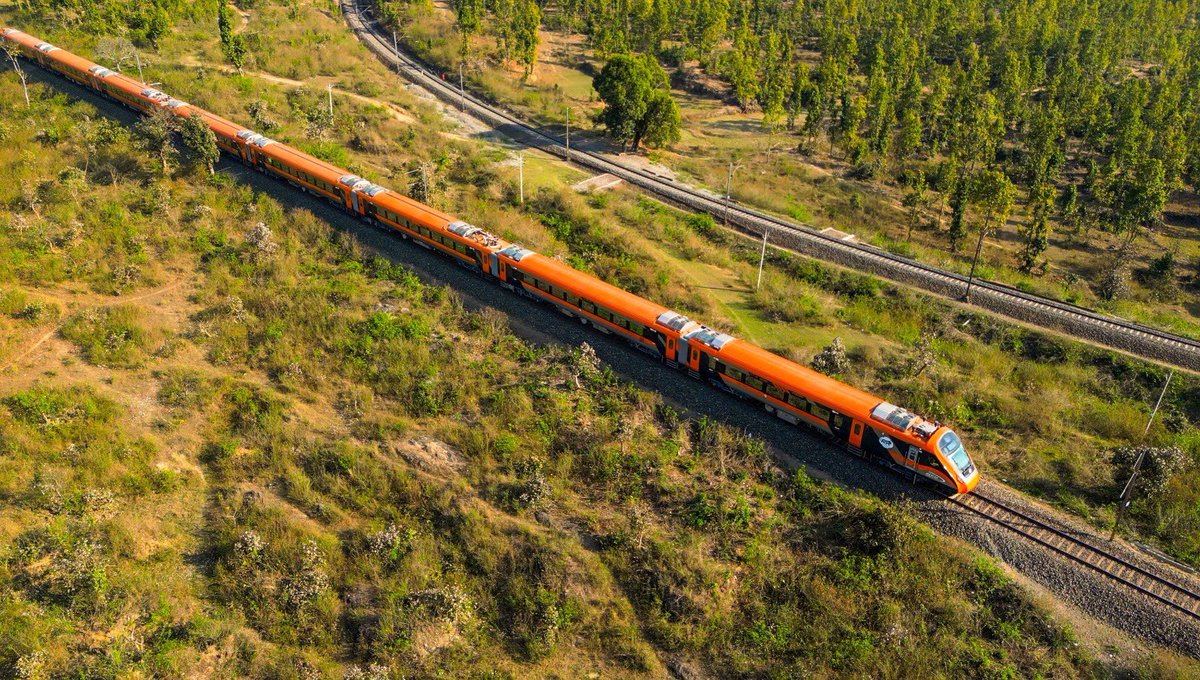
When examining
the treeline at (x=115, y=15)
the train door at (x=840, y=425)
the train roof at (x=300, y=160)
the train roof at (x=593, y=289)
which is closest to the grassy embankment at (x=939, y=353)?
the train roof at (x=593, y=289)

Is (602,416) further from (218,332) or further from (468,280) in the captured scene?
(218,332)

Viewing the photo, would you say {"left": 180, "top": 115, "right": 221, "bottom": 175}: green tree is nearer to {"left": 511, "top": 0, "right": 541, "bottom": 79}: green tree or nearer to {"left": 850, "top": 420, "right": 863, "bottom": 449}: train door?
{"left": 850, "top": 420, "right": 863, "bottom": 449}: train door

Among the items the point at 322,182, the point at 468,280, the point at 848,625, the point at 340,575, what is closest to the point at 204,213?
the point at 322,182

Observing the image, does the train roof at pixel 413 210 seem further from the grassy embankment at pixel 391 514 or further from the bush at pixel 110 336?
the bush at pixel 110 336

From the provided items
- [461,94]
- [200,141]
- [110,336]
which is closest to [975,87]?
[461,94]

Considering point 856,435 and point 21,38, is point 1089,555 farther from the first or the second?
point 21,38

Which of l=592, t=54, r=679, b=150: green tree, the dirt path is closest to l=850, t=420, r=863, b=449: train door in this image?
the dirt path
